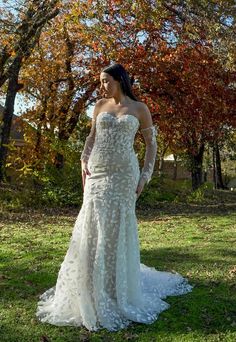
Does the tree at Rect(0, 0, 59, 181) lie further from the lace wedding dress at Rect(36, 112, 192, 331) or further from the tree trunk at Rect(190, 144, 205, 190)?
the tree trunk at Rect(190, 144, 205, 190)

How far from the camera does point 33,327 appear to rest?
454 cm

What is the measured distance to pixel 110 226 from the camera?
4.88 meters

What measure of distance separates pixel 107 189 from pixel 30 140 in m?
15.0

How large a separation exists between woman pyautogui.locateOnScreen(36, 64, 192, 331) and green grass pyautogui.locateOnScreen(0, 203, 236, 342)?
0.27 meters

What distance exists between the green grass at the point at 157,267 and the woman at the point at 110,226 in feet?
0.88

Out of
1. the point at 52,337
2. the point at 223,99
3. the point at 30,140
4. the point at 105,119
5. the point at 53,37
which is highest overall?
the point at 53,37

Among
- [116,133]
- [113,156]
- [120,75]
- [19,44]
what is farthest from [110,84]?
[19,44]

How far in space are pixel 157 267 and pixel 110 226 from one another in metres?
2.28

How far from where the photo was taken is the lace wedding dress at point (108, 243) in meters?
4.72

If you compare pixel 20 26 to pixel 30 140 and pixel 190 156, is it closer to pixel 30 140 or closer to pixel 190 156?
pixel 30 140

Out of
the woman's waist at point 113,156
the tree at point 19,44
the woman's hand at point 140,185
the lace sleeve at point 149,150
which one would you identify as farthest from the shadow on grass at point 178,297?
the tree at point 19,44

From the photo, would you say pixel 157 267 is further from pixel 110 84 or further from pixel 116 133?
pixel 110 84

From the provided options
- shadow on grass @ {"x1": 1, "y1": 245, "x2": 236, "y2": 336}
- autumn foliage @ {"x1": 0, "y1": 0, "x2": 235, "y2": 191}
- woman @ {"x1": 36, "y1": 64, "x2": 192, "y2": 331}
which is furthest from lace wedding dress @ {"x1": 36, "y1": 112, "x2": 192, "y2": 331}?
autumn foliage @ {"x1": 0, "y1": 0, "x2": 235, "y2": 191}

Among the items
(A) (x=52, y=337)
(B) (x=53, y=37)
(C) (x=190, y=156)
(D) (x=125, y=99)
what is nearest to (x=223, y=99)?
(B) (x=53, y=37)
